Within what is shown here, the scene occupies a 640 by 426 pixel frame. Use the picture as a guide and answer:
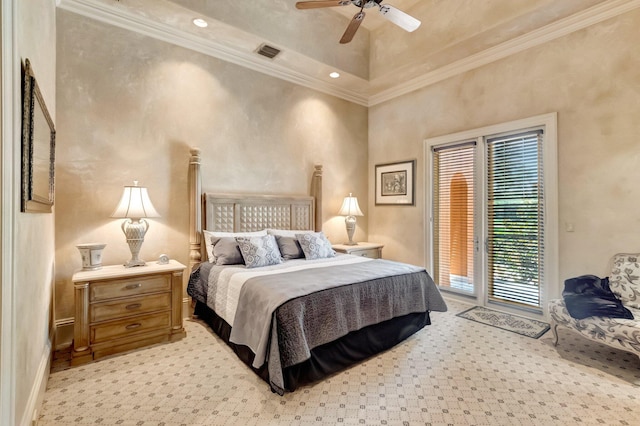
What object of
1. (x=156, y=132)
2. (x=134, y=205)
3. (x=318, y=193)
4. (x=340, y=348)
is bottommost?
(x=340, y=348)

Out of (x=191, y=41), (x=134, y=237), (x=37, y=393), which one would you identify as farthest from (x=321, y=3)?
(x=37, y=393)

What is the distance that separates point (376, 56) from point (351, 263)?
3.51 metres

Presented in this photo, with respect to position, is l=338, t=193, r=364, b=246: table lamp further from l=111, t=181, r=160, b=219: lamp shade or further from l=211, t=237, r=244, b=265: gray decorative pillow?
l=111, t=181, r=160, b=219: lamp shade

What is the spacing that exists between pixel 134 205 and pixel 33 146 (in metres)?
1.44

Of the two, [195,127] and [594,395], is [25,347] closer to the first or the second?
[195,127]

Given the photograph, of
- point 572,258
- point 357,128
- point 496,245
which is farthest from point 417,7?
point 572,258

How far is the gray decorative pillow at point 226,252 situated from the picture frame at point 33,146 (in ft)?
5.30

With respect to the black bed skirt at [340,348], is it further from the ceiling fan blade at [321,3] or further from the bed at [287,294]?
the ceiling fan blade at [321,3]

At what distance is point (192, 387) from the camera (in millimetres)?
2273

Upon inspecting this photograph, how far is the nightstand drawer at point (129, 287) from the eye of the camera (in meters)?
2.67

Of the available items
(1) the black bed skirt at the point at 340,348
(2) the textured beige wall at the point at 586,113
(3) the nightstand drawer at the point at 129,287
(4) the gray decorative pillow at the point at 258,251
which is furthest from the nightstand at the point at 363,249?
(3) the nightstand drawer at the point at 129,287

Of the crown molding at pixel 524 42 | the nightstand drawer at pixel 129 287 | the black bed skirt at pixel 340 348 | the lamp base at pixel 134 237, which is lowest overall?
the black bed skirt at pixel 340 348

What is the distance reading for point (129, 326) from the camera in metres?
2.82

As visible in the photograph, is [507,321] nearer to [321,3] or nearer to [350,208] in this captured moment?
[350,208]
